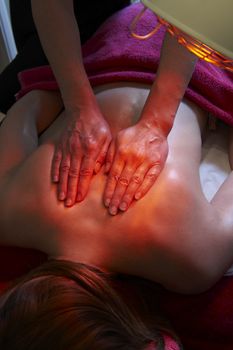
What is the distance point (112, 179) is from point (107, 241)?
129mm

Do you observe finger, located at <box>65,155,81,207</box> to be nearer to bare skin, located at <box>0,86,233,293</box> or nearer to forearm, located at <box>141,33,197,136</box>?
bare skin, located at <box>0,86,233,293</box>

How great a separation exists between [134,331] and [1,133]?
607 millimetres

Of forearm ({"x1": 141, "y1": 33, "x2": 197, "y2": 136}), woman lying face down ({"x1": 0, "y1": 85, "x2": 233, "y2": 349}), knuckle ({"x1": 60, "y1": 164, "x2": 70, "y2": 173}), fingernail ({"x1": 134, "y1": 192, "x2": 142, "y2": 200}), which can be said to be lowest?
woman lying face down ({"x1": 0, "y1": 85, "x2": 233, "y2": 349})

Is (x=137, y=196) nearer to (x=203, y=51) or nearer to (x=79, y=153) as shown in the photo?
(x=79, y=153)

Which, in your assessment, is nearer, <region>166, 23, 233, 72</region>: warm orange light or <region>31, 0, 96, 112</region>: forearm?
<region>166, 23, 233, 72</region>: warm orange light

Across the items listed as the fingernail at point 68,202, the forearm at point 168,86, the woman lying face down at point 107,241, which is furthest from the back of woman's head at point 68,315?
the forearm at point 168,86

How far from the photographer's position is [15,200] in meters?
0.98

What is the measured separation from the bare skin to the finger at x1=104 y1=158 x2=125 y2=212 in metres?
0.02

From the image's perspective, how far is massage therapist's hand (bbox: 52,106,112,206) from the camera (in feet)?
3.13

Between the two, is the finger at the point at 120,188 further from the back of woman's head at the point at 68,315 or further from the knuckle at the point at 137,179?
the back of woman's head at the point at 68,315

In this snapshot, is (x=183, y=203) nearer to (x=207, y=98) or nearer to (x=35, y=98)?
(x=207, y=98)

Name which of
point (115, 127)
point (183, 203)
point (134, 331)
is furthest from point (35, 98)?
point (134, 331)

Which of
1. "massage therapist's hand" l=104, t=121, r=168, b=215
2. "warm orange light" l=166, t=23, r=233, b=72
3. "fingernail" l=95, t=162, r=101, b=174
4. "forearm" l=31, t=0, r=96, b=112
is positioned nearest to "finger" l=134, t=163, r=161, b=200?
"massage therapist's hand" l=104, t=121, r=168, b=215

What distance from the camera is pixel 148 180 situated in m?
0.94
